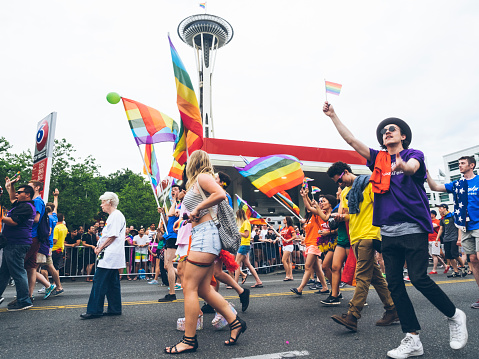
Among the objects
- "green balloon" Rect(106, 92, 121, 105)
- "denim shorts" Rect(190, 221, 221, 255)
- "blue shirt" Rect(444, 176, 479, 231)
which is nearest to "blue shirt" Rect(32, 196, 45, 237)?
"green balloon" Rect(106, 92, 121, 105)

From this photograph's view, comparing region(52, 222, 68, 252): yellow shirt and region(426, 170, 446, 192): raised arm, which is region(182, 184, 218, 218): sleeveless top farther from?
region(52, 222, 68, 252): yellow shirt

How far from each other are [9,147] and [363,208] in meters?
34.4

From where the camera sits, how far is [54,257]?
9.48 m

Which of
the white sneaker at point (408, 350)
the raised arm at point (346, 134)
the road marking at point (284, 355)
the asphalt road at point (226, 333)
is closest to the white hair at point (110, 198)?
the asphalt road at point (226, 333)

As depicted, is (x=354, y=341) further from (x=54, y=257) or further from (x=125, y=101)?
(x=54, y=257)

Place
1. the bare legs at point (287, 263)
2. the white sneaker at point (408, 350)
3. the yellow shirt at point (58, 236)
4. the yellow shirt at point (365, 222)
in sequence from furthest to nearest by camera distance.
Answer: the bare legs at point (287, 263) < the yellow shirt at point (58, 236) < the yellow shirt at point (365, 222) < the white sneaker at point (408, 350)

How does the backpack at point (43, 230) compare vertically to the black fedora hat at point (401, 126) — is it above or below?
below

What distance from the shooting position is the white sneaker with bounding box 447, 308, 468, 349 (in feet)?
9.72

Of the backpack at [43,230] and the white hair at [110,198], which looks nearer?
the white hair at [110,198]

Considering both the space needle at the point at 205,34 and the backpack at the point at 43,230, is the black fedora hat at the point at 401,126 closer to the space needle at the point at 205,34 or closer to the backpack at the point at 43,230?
the backpack at the point at 43,230

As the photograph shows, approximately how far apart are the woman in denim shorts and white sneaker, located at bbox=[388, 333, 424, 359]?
4.20ft

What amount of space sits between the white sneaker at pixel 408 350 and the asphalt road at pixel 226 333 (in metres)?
0.09

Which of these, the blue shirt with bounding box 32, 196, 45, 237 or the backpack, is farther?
the backpack

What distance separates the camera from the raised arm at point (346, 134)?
3.34 meters
